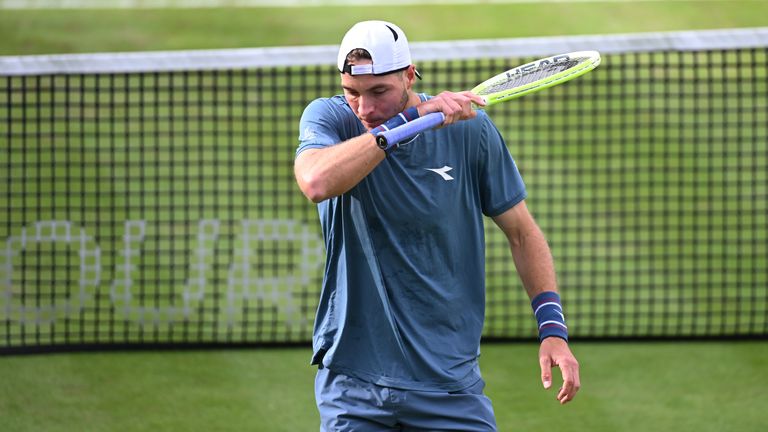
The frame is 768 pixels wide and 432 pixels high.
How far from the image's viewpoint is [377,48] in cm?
460

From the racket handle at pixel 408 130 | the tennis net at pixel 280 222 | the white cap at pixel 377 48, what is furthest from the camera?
the tennis net at pixel 280 222

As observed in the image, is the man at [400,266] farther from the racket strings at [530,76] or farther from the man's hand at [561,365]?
the racket strings at [530,76]

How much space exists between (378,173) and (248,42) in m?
12.3

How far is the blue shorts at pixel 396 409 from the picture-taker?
468 centimetres

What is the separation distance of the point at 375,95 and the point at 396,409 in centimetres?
117

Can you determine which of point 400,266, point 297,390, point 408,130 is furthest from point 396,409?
point 297,390

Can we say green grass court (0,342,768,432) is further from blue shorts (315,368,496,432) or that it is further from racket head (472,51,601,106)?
blue shorts (315,368,496,432)

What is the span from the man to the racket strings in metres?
0.57

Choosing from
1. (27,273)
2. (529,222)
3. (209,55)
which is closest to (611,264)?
(209,55)

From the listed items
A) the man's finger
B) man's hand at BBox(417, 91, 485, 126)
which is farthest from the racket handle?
the man's finger

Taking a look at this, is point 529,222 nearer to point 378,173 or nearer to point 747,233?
point 378,173

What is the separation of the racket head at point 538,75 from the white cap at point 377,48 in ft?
2.19

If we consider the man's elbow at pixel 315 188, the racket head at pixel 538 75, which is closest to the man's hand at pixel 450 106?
the man's elbow at pixel 315 188

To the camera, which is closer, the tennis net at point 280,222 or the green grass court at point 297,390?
the green grass court at point 297,390
